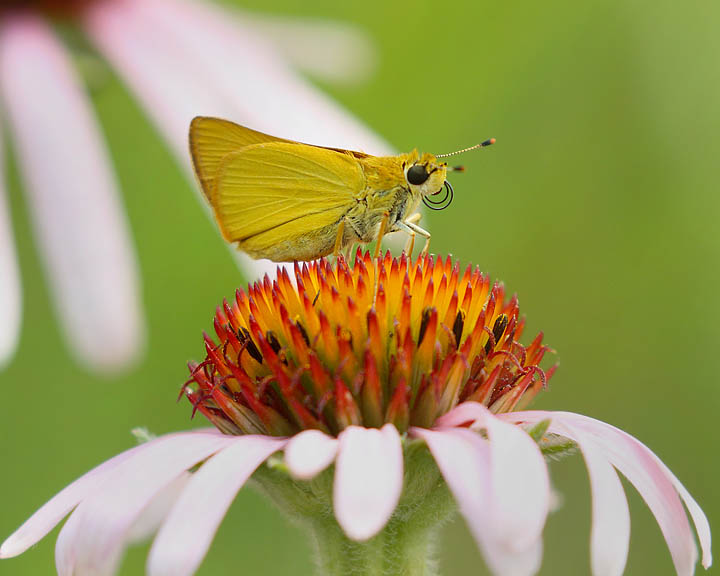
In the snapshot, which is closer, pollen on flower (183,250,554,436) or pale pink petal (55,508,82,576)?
pale pink petal (55,508,82,576)

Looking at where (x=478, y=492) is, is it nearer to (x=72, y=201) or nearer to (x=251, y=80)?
(x=72, y=201)

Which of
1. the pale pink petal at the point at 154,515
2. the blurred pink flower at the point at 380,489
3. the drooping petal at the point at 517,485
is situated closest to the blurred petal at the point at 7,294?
the pale pink petal at the point at 154,515

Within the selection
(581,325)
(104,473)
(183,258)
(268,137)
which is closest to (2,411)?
(183,258)

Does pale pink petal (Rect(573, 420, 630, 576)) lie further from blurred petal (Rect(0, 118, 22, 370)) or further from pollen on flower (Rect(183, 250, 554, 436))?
blurred petal (Rect(0, 118, 22, 370))

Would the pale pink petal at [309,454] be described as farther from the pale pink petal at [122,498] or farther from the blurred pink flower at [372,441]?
the pale pink petal at [122,498]

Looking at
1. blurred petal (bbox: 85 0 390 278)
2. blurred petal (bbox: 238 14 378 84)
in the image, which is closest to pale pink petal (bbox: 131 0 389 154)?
blurred petal (bbox: 85 0 390 278)
